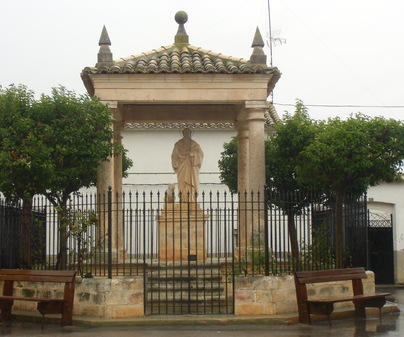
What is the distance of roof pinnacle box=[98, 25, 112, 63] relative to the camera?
16.3 metres

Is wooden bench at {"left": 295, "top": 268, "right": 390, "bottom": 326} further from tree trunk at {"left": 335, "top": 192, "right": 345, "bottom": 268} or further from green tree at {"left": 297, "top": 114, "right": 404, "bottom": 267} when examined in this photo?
green tree at {"left": 297, "top": 114, "right": 404, "bottom": 267}

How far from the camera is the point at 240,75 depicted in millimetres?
16203

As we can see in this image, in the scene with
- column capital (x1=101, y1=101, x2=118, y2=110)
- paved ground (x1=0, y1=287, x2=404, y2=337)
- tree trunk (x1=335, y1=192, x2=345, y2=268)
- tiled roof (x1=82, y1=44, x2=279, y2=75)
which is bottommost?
paved ground (x1=0, y1=287, x2=404, y2=337)

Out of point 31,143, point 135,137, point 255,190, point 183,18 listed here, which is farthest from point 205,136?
point 31,143

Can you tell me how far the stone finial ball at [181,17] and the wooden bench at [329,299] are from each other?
761cm

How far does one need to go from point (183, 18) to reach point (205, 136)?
55.0ft

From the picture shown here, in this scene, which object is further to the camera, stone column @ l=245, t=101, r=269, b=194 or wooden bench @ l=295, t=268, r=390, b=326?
stone column @ l=245, t=101, r=269, b=194

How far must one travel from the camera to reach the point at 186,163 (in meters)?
17.8

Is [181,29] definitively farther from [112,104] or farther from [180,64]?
[112,104]

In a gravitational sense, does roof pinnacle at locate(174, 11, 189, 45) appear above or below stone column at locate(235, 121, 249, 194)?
above

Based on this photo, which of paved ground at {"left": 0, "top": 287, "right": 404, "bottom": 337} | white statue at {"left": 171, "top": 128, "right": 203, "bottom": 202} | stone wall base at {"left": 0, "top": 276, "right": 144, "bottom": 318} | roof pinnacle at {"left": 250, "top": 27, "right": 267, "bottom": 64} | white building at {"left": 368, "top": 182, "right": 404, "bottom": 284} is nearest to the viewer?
paved ground at {"left": 0, "top": 287, "right": 404, "bottom": 337}

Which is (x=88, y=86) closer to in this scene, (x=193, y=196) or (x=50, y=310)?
(x=193, y=196)


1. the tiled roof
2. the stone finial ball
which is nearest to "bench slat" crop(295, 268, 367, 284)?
the tiled roof

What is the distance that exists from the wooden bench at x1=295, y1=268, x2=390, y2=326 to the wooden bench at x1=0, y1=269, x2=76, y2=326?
3.57 m
